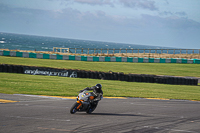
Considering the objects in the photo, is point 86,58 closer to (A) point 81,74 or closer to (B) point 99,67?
(B) point 99,67

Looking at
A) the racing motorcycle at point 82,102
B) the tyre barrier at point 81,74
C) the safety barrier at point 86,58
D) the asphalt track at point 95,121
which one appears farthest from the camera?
the safety barrier at point 86,58

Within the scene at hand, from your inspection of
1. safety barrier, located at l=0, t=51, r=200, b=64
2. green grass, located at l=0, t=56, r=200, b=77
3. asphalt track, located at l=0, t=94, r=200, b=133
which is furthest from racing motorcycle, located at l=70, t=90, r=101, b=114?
safety barrier, located at l=0, t=51, r=200, b=64

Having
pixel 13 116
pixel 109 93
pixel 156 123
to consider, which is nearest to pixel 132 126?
pixel 156 123

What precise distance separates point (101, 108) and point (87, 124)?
378 cm

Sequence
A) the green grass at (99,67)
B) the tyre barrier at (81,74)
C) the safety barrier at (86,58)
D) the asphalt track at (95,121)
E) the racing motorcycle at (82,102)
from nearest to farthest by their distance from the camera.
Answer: the asphalt track at (95,121), the racing motorcycle at (82,102), the tyre barrier at (81,74), the green grass at (99,67), the safety barrier at (86,58)

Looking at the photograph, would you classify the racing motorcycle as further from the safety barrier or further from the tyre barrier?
the safety barrier

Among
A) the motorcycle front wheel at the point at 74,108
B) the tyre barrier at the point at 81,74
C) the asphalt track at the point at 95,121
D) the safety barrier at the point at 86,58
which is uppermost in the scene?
the safety barrier at the point at 86,58

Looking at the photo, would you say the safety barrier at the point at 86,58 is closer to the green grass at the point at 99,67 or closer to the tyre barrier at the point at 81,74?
the green grass at the point at 99,67

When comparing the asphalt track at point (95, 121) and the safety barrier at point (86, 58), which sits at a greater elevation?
the safety barrier at point (86, 58)

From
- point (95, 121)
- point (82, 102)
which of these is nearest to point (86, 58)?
point (82, 102)

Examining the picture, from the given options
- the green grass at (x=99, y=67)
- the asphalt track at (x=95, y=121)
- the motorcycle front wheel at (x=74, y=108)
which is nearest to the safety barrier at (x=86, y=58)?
the green grass at (x=99, y=67)

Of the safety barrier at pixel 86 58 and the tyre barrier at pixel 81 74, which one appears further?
the safety barrier at pixel 86 58

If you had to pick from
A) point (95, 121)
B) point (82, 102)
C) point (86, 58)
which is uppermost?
point (86, 58)

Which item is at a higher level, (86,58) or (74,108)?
(86,58)
